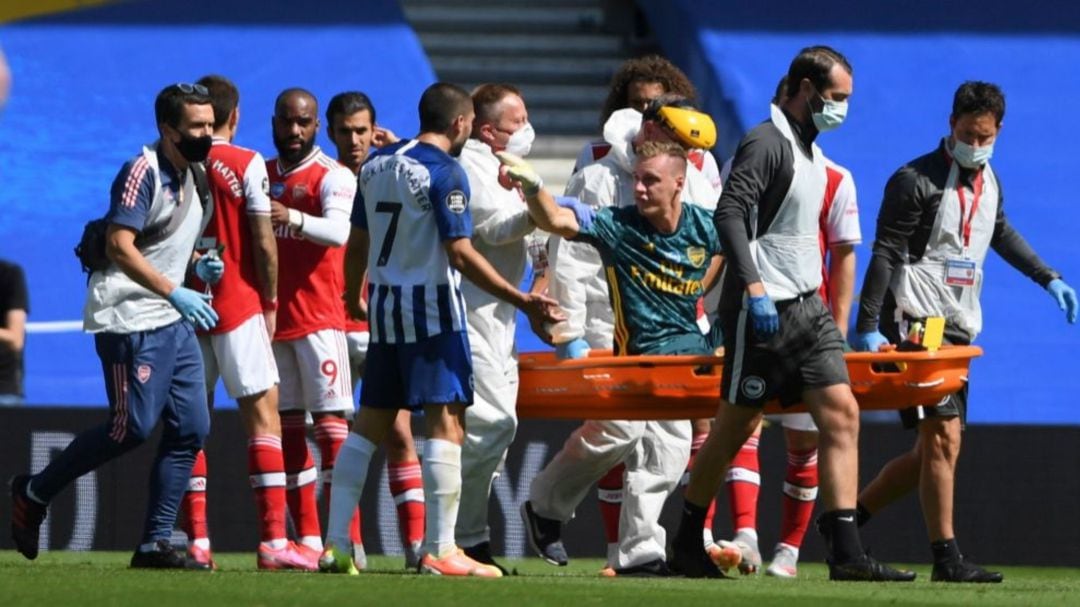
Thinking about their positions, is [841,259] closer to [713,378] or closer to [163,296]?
[713,378]

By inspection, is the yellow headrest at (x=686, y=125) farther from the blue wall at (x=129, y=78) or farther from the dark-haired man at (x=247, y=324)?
the blue wall at (x=129, y=78)

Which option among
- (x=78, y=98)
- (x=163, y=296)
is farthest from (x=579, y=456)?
(x=78, y=98)

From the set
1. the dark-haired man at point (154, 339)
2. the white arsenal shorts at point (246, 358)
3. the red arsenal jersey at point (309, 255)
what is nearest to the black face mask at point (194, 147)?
the dark-haired man at point (154, 339)

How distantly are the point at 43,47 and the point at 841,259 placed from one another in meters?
9.43

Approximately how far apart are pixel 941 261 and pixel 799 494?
4.52ft

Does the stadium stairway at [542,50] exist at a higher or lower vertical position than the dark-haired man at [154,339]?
higher

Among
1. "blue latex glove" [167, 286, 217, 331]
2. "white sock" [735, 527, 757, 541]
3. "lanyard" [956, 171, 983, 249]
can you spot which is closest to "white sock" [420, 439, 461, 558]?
"blue latex glove" [167, 286, 217, 331]

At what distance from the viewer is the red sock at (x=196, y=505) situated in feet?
29.8

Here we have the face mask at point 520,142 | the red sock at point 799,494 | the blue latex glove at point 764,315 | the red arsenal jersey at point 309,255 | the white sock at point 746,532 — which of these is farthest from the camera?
the red sock at point 799,494

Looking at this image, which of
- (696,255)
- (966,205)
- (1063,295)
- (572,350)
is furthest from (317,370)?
A: (1063,295)

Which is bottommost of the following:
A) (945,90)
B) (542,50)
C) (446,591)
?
(446,591)

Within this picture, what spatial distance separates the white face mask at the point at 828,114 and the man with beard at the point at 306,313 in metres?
2.18

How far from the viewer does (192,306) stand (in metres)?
8.18

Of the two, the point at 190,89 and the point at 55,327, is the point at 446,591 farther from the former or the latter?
the point at 55,327
